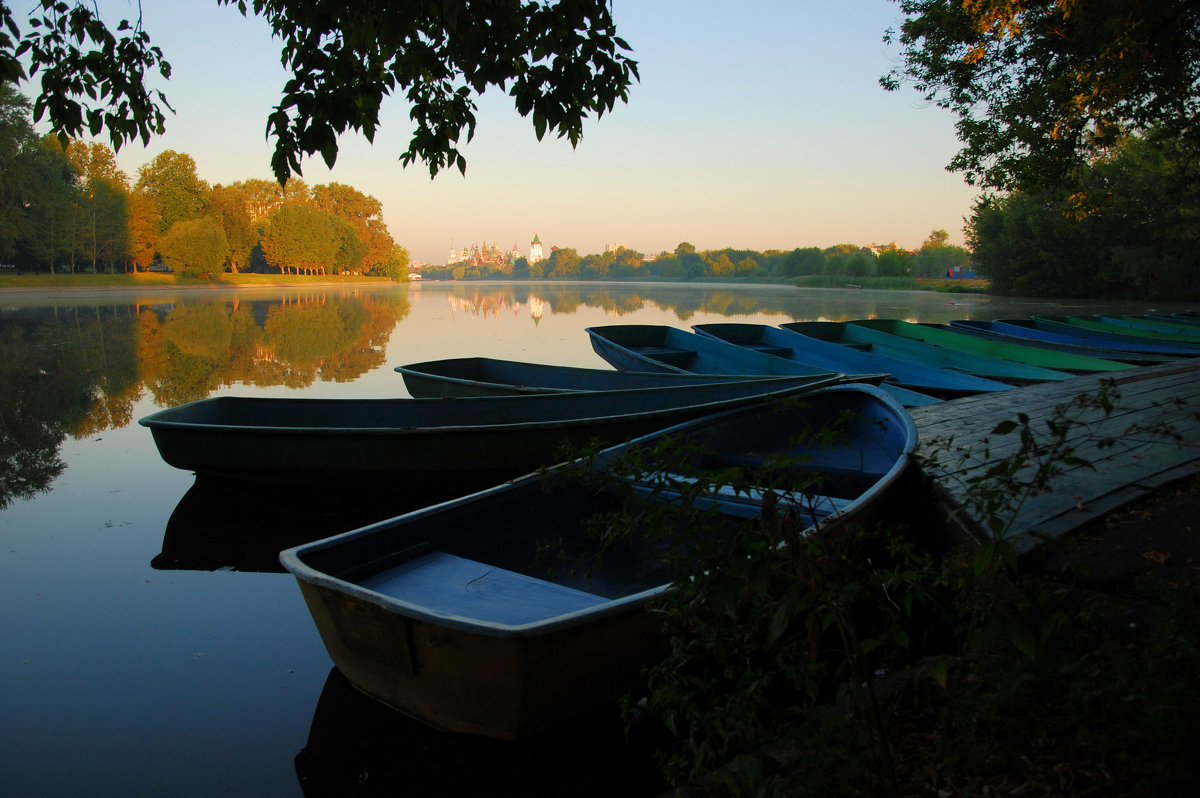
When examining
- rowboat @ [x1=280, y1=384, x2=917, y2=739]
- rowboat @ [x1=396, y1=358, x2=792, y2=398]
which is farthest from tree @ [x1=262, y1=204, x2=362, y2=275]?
rowboat @ [x1=280, y1=384, x2=917, y2=739]

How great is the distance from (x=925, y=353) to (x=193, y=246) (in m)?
52.5

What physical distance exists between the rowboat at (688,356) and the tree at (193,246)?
48.5 meters

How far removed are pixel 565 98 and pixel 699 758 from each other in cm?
279

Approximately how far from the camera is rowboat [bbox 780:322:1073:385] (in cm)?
875

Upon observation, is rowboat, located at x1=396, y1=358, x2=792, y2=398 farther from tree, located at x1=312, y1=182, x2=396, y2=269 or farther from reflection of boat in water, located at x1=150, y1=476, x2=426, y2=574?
tree, located at x1=312, y1=182, x2=396, y2=269

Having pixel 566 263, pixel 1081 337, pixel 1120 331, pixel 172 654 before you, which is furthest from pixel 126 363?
pixel 566 263

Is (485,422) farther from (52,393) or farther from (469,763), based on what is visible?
(52,393)

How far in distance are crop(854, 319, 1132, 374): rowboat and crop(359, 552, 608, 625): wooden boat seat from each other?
8620 mm

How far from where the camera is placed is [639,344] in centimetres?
1102

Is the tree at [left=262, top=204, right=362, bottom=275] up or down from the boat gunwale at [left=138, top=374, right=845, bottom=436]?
up

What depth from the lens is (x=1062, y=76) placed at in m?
9.02

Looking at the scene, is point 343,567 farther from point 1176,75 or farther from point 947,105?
point 947,105

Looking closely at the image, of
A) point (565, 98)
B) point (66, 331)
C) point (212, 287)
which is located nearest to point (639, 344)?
point (565, 98)

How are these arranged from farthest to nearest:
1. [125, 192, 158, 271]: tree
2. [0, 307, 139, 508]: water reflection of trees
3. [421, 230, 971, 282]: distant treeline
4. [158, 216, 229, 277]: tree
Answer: [421, 230, 971, 282]: distant treeline < [158, 216, 229, 277]: tree < [125, 192, 158, 271]: tree < [0, 307, 139, 508]: water reflection of trees
